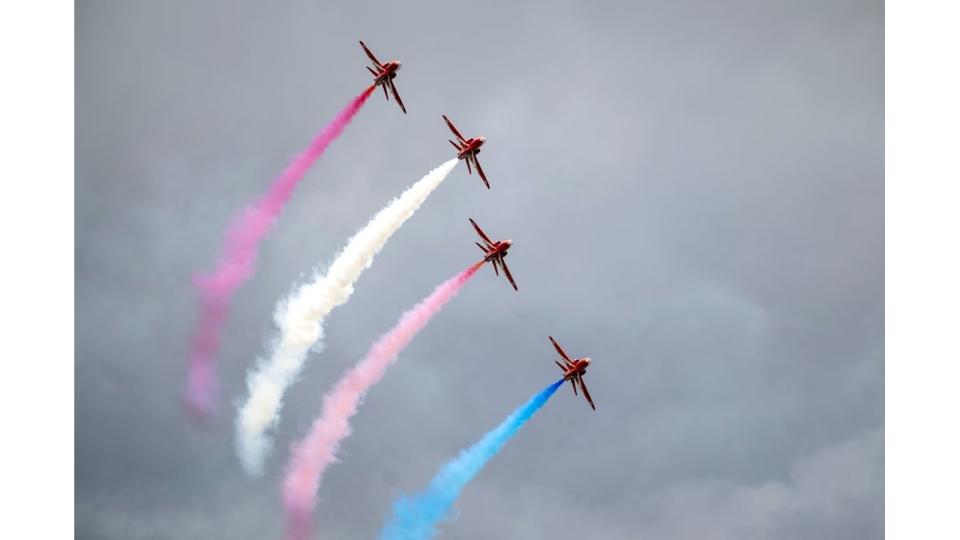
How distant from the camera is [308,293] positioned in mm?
117188

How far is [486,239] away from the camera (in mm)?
113938

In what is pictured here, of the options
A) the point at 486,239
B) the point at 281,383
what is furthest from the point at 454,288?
the point at 281,383

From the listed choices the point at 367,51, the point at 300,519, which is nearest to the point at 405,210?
the point at 367,51

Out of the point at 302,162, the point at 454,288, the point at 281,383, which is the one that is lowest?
the point at 281,383

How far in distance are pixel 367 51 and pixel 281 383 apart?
2284 centimetres

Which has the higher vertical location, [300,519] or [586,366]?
[586,366]

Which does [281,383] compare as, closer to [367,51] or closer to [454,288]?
[454,288]

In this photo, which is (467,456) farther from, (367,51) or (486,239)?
(367,51)

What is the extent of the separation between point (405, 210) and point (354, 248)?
434cm

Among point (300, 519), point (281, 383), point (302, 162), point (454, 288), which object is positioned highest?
point (302, 162)

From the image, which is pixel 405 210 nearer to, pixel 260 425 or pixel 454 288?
pixel 454 288

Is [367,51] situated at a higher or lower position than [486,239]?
higher

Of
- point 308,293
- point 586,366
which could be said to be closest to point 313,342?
point 308,293

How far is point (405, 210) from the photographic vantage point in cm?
11794
